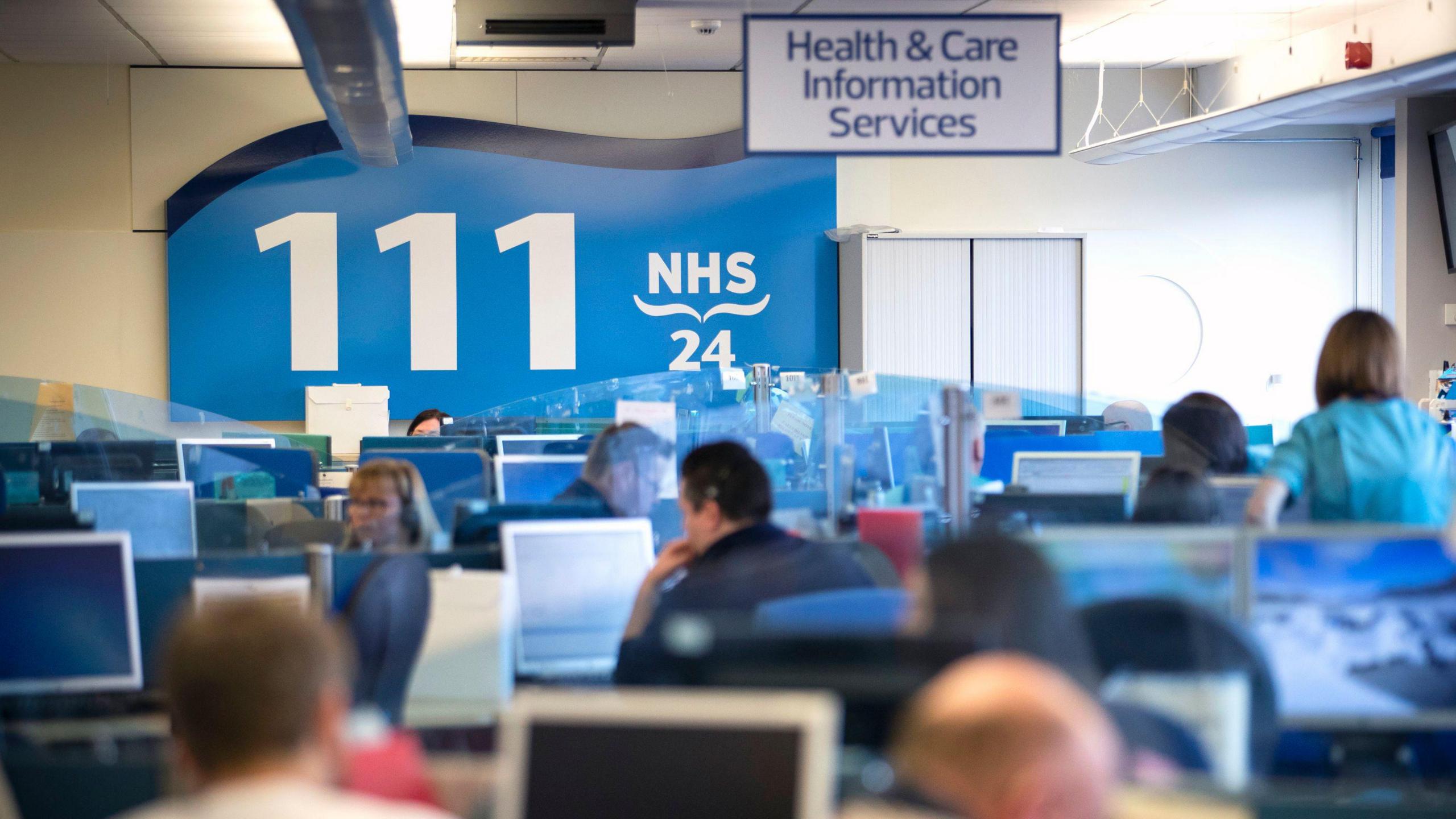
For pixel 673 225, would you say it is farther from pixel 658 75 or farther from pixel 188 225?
pixel 188 225

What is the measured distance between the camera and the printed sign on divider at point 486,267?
8523mm

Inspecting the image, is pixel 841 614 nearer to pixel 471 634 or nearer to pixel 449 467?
pixel 471 634

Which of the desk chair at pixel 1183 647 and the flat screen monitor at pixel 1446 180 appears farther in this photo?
the flat screen monitor at pixel 1446 180

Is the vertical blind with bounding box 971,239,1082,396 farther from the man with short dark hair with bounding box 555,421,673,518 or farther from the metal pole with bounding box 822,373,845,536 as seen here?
the man with short dark hair with bounding box 555,421,673,518

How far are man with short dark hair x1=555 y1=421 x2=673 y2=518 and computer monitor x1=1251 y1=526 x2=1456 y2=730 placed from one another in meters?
1.91

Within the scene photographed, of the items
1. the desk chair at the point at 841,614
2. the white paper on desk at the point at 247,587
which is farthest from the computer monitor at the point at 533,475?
the desk chair at the point at 841,614

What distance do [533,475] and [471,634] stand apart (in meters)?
2.07

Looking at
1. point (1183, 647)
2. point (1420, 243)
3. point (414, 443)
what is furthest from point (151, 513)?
point (1420, 243)

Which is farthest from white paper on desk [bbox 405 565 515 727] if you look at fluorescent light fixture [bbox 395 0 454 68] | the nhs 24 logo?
the nhs 24 logo

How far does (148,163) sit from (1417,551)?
853 centimetres

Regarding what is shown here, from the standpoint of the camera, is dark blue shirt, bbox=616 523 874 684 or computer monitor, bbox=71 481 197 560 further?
computer monitor, bbox=71 481 197 560

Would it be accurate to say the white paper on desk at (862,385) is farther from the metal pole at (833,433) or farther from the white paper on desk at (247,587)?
the white paper on desk at (247,587)

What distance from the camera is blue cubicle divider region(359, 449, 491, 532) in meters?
4.55

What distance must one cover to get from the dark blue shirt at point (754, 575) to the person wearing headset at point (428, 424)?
13.3 ft
